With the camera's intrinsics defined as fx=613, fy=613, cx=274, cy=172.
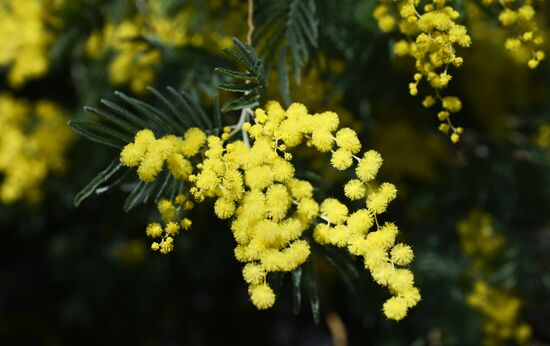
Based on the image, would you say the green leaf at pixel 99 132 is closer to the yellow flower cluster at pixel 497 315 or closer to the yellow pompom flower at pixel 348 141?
the yellow pompom flower at pixel 348 141

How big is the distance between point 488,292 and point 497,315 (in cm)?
11

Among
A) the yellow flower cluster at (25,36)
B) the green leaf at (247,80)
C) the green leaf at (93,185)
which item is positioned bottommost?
the yellow flower cluster at (25,36)

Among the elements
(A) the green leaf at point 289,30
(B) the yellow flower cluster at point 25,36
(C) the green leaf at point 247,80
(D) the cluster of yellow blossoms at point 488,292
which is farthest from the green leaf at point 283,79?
(B) the yellow flower cluster at point 25,36

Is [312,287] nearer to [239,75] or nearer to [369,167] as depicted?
[369,167]

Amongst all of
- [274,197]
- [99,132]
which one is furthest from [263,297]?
[99,132]

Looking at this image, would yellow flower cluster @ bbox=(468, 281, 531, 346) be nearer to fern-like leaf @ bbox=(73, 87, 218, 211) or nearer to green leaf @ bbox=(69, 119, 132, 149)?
fern-like leaf @ bbox=(73, 87, 218, 211)

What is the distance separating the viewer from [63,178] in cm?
316

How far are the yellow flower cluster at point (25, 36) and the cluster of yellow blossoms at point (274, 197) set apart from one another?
1710 millimetres

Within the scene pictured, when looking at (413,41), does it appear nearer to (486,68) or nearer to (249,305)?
(486,68)

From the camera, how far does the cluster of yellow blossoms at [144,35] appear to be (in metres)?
2.42

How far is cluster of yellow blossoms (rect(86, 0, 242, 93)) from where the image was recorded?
95.3 inches

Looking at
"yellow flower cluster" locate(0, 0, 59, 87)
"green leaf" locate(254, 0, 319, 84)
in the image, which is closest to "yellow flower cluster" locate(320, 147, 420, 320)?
"green leaf" locate(254, 0, 319, 84)

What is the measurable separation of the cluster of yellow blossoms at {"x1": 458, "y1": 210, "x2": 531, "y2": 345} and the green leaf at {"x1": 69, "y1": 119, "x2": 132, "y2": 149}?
169 centimetres

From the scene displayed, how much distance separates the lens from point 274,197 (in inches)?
51.5
